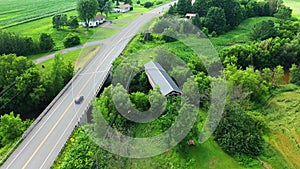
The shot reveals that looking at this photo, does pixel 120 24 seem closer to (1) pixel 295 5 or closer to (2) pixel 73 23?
(2) pixel 73 23

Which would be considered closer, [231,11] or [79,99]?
[79,99]

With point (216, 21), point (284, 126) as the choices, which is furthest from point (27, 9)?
point (284, 126)

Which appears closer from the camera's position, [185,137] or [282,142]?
[185,137]

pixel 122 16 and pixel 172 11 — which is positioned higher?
pixel 172 11

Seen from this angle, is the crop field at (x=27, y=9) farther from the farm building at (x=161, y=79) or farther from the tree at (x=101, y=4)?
the farm building at (x=161, y=79)

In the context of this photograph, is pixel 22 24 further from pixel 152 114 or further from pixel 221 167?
pixel 221 167

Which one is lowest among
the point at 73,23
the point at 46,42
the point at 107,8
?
the point at 46,42

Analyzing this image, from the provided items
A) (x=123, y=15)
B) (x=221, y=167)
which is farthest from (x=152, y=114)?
(x=123, y=15)
